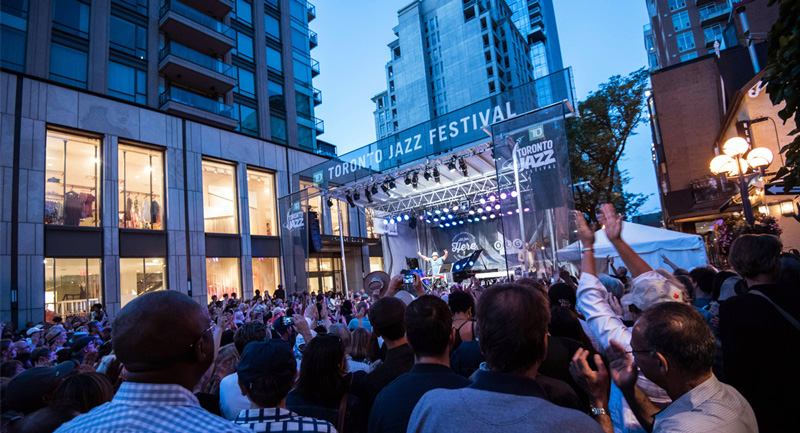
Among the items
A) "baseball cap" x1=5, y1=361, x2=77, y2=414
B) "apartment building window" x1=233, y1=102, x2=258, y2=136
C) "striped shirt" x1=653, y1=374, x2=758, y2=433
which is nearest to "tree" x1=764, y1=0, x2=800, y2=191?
"striped shirt" x1=653, y1=374, x2=758, y2=433

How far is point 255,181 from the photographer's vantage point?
22.8 meters

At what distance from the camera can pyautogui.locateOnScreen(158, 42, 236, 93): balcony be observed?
2038 cm

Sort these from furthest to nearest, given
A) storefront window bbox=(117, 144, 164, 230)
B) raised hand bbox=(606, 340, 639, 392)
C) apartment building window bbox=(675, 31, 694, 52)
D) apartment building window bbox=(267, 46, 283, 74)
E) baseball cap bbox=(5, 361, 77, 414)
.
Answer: apartment building window bbox=(675, 31, 694, 52) → apartment building window bbox=(267, 46, 283, 74) → storefront window bbox=(117, 144, 164, 230) → baseball cap bbox=(5, 361, 77, 414) → raised hand bbox=(606, 340, 639, 392)

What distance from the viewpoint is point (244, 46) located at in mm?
24656

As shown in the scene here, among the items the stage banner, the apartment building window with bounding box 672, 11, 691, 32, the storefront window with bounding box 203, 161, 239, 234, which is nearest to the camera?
the stage banner

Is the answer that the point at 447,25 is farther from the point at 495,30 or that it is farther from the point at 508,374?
the point at 508,374

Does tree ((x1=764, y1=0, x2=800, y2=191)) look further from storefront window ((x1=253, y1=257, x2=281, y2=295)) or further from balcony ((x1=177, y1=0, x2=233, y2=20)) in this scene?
balcony ((x1=177, y1=0, x2=233, y2=20))

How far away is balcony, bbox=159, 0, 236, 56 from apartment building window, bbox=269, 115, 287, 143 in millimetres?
4363

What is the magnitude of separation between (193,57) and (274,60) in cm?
570

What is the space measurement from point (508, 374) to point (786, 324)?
5.68 feet

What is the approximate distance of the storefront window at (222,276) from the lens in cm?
1959

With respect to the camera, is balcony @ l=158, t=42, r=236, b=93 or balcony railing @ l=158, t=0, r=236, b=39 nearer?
balcony @ l=158, t=42, r=236, b=93

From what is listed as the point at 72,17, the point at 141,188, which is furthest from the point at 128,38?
the point at 141,188

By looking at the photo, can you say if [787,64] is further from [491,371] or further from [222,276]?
[222,276]
